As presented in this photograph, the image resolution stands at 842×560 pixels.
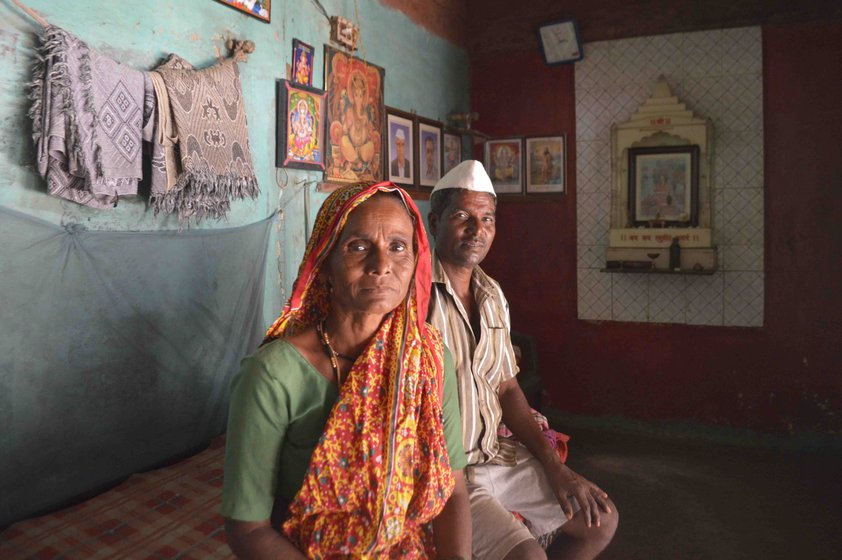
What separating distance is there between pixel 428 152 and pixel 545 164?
1.00 m

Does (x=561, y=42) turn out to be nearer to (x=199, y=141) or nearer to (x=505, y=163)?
(x=505, y=163)

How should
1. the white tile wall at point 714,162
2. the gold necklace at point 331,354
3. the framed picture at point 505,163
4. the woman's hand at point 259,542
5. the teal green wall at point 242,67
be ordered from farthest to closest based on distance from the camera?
the framed picture at point 505,163 < the white tile wall at point 714,162 < the teal green wall at point 242,67 < the gold necklace at point 331,354 < the woman's hand at point 259,542

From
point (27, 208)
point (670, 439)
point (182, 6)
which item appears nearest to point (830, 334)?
point (670, 439)

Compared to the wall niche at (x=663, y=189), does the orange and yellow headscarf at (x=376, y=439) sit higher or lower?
lower

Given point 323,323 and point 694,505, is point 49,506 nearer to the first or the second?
point 323,323

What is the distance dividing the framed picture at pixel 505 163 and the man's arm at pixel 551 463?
2938mm

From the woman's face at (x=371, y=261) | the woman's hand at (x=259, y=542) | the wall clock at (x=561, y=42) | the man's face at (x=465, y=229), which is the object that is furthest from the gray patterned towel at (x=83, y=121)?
the wall clock at (x=561, y=42)

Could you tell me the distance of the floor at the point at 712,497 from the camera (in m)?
2.94

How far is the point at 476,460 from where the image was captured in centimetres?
191

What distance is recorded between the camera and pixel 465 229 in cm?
211

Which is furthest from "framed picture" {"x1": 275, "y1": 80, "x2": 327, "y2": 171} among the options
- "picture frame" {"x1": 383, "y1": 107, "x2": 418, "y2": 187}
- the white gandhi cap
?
the white gandhi cap

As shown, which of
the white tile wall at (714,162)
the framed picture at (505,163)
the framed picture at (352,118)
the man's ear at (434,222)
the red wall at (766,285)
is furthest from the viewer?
the framed picture at (505,163)

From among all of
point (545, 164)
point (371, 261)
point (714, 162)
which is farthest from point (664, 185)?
point (371, 261)

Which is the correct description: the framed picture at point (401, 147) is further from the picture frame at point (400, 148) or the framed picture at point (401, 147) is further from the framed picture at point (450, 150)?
the framed picture at point (450, 150)
